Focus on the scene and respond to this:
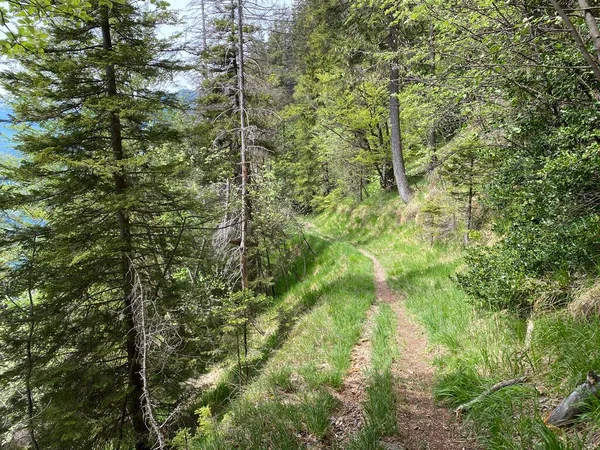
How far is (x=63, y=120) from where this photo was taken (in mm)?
6113

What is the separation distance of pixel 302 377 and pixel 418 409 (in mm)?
1800

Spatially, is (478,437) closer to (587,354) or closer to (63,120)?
(587,354)

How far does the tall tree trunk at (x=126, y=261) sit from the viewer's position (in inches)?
241

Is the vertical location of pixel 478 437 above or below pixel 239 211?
below

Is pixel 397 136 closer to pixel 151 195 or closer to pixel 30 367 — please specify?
pixel 151 195

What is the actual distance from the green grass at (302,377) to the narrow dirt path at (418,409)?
0.80 m

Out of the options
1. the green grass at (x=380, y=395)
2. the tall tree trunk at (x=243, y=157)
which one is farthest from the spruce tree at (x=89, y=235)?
the green grass at (x=380, y=395)

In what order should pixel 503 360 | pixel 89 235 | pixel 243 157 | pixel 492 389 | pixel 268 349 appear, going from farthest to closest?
pixel 243 157 → pixel 268 349 → pixel 89 235 → pixel 503 360 → pixel 492 389

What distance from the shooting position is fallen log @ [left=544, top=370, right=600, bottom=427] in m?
2.51

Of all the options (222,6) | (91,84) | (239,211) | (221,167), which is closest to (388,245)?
(239,211)

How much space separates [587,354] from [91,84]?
8.34m

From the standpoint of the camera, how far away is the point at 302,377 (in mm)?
4938

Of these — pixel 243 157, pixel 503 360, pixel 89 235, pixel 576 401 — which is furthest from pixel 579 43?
pixel 243 157

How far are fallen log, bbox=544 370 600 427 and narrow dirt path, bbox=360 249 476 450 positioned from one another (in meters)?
0.74
